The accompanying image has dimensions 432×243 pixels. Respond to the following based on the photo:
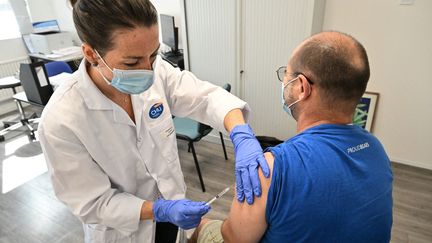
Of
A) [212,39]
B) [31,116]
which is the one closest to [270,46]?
[212,39]

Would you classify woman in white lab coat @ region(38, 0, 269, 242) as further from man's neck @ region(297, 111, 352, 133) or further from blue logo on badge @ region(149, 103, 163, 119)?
man's neck @ region(297, 111, 352, 133)

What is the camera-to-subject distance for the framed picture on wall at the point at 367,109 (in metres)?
2.46

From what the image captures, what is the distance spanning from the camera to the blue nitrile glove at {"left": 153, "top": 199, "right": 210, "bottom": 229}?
3.00 feet

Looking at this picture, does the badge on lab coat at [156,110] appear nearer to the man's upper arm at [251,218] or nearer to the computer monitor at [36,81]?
the man's upper arm at [251,218]

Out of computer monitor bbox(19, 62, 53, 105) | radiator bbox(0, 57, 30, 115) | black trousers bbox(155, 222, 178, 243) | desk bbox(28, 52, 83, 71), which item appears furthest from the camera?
radiator bbox(0, 57, 30, 115)

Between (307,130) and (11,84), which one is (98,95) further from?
(11,84)

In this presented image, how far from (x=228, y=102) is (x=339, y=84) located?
0.47m

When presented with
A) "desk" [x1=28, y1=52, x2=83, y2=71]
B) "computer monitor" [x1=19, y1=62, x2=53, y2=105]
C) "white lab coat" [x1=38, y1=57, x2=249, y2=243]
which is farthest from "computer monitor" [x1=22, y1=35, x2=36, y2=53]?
"white lab coat" [x1=38, y1=57, x2=249, y2=243]

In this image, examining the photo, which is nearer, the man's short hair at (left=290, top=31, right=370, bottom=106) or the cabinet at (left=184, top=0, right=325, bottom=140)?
the man's short hair at (left=290, top=31, right=370, bottom=106)

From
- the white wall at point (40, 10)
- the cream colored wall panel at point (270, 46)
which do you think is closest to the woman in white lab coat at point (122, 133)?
the cream colored wall panel at point (270, 46)

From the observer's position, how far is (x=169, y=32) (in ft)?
10.2

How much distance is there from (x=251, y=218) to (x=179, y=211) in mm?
232

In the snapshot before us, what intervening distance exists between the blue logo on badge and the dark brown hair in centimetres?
31

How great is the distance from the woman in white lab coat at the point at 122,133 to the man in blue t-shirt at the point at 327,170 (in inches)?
3.4
